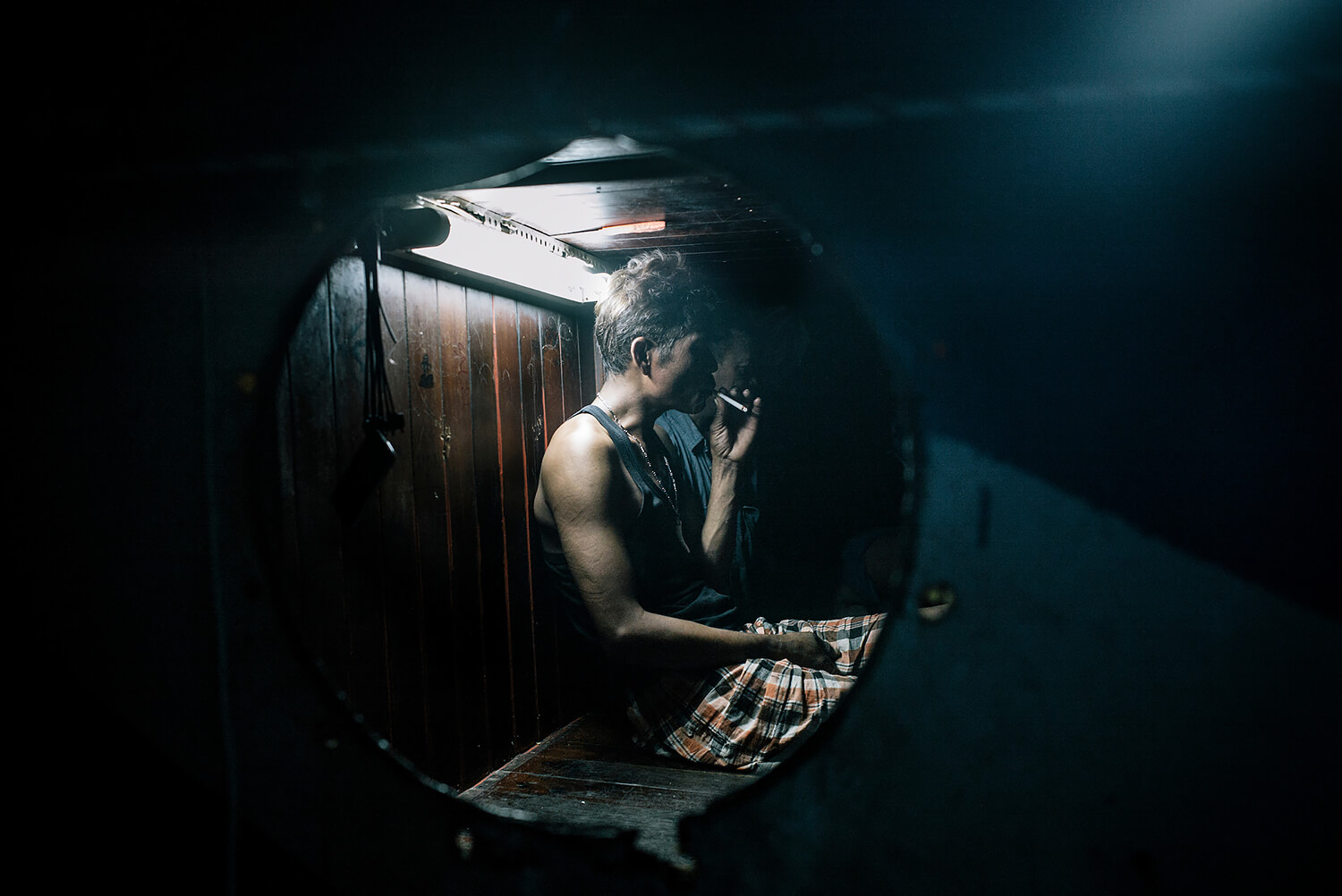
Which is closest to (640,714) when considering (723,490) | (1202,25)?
(723,490)

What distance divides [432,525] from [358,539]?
0.29 m

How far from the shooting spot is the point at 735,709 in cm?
171

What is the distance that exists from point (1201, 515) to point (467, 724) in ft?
5.72

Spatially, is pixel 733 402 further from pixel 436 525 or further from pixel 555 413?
pixel 436 525

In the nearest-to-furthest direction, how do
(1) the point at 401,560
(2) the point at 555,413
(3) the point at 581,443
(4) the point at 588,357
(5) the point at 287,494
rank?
(5) the point at 287,494 → (1) the point at 401,560 → (3) the point at 581,443 → (2) the point at 555,413 → (4) the point at 588,357

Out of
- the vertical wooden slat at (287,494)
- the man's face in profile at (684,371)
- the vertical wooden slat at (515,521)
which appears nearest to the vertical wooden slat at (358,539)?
the vertical wooden slat at (287,494)

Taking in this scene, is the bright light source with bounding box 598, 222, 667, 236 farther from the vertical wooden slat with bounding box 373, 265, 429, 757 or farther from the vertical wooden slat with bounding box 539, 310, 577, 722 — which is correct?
the vertical wooden slat with bounding box 373, 265, 429, 757

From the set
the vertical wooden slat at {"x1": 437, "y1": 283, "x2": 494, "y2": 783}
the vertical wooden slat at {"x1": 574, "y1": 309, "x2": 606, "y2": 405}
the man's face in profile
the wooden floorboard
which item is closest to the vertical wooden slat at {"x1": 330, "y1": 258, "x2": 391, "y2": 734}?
the vertical wooden slat at {"x1": 437, "y1": 283, "x2": 494, "y2": 783}

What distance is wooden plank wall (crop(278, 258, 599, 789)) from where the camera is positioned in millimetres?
1374

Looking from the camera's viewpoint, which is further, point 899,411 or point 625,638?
point 625,638

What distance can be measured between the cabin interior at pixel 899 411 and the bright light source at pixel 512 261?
795 millimetres

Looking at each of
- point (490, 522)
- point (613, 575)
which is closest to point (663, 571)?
point (613, 575)

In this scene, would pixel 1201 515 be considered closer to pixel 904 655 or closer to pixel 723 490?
pixel 904 655

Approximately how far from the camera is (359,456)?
1.01m
